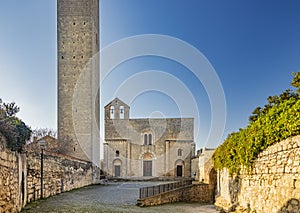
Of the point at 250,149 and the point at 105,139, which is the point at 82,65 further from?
the point at 250,149

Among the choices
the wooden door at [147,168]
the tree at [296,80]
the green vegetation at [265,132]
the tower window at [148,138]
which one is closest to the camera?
the green vegetation at [265,132]

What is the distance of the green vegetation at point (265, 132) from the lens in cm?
559

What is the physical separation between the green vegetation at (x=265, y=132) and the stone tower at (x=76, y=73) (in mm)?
19079

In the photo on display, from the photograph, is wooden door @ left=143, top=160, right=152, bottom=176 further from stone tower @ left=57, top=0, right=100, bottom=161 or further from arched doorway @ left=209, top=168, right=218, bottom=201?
arched doorway @ left=209, top=168, right=218, bottom=201

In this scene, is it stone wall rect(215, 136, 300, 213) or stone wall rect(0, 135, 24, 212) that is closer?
stone wall rect(215, 136, 300, 213)

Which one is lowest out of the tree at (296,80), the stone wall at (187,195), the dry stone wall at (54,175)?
the stone wall at (187,195)

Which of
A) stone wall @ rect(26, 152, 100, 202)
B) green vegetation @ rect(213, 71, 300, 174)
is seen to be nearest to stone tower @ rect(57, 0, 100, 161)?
stone wall @ rect(26, 152, 100, 202)

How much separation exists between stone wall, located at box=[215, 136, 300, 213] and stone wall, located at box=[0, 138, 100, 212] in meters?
5.44

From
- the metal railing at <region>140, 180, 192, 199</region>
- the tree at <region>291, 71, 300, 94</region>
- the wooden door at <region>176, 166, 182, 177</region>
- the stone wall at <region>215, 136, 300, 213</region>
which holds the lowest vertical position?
the wooden door at <region>176, 166, 182, 177</region>

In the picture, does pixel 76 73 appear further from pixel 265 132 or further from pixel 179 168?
pixel 265 132

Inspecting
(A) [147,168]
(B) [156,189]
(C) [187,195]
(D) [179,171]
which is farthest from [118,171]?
(B) [156,189]

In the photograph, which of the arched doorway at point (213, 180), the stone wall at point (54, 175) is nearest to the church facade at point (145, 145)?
the stone wall at point (54, 175)

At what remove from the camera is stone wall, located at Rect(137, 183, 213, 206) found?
52.0 feet

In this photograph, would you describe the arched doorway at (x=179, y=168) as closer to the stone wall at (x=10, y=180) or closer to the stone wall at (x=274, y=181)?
the stone wall at (x=274, y=181)
